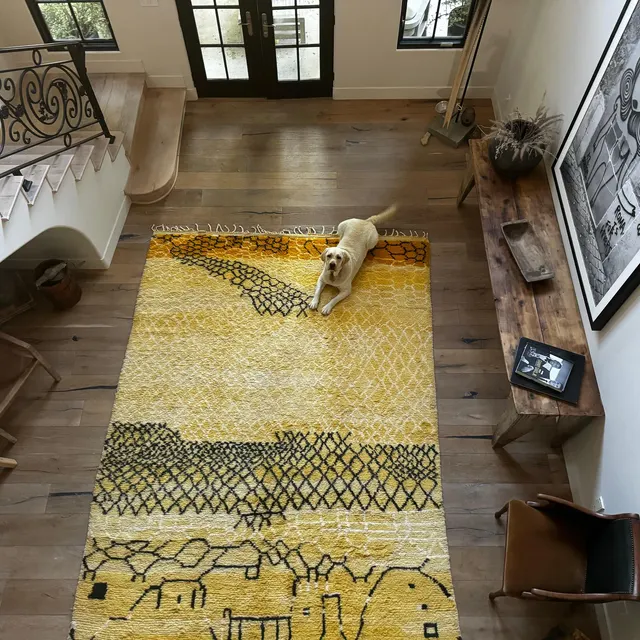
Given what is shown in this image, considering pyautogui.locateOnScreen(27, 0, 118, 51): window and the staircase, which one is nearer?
the staircase

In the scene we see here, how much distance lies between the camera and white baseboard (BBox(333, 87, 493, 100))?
14.1 feet

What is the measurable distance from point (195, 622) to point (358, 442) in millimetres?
1200

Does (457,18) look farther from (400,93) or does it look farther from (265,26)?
(265,26)

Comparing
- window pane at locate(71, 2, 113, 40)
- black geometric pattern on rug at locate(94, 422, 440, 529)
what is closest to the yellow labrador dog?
black geometric pattern on rug at locate(94, 422, 440, 529)

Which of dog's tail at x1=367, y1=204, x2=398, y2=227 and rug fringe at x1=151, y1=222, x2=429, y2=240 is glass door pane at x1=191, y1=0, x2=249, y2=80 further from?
dog's tail at x1=367, y1=204, x2=398, y2=227

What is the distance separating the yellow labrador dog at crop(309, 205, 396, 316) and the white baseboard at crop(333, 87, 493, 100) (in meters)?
1.65

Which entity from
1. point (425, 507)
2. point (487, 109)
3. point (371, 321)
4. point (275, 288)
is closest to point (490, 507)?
point (425, 507)

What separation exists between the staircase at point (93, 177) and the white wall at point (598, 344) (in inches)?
109

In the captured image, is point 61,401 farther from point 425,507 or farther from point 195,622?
point 425,507

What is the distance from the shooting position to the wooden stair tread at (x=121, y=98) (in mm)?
3836

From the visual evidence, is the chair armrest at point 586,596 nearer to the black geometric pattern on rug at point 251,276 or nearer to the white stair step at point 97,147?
the black geometric pattern on rug at point 251,276

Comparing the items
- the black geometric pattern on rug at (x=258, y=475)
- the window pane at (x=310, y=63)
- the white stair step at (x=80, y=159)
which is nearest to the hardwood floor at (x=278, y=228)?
the black geometric pattern on rug at (x=258, y=475)

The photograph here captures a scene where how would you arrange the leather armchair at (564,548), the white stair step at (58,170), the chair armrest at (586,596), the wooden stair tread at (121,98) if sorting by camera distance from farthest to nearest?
1. the wooden stair tread at (121,98)
2. the white stair step at (58,170)
3. the leather armchair at (564,548)
4. the chair armrest at (586,596)

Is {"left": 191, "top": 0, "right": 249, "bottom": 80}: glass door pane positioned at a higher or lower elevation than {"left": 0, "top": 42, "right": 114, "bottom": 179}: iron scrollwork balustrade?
higher
